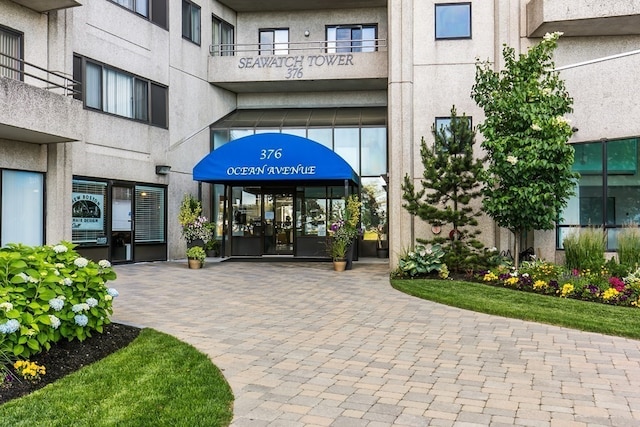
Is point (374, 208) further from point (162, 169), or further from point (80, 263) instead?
point (80, 263)

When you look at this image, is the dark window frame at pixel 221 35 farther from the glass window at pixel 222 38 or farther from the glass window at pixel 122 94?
the glass window at pixel 122 94

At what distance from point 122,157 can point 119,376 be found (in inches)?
496

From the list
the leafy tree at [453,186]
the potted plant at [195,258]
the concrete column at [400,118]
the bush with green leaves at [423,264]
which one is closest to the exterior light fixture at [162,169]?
the potted plant at [195,258]

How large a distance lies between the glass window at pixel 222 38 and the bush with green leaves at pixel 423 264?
12625 mm

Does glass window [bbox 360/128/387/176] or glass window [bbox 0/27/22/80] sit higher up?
glass window [bbox 0/27/22/80]

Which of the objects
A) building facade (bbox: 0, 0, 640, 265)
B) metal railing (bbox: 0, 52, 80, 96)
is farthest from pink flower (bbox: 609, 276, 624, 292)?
metal railing (bbox: 0, 52, 80, 96)

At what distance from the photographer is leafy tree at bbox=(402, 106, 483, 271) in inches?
513

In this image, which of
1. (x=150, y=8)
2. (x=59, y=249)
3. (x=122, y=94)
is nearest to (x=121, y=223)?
(x=122, y=94)

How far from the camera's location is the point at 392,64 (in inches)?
604

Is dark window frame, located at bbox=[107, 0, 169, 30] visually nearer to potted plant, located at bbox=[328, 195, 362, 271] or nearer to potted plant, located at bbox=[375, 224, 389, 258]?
potted plant, located at bbox=[328, 195, 362, 271]

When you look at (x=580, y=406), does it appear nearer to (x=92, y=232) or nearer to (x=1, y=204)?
(x=1, y=204)

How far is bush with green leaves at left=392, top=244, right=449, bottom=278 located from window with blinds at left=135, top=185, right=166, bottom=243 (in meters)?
8.66

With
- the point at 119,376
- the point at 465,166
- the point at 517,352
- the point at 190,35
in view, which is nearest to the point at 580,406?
the point at 517,352

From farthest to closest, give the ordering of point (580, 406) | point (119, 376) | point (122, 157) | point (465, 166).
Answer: point (122, 157), point (465, 166), point (119, 376), point (580, 406)
